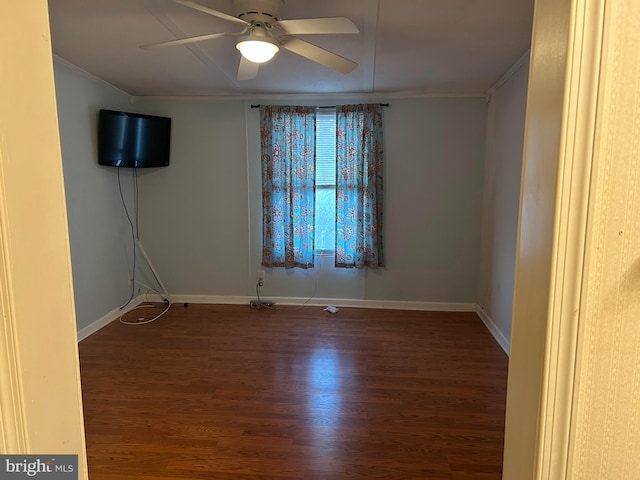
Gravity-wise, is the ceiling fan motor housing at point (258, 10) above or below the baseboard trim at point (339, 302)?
above

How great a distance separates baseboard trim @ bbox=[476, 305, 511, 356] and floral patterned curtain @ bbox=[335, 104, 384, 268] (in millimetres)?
1077

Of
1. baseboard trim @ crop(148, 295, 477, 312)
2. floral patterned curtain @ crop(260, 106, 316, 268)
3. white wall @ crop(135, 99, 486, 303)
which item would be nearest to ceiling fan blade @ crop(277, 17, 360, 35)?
floral patterned curtain @ crop(260, 106, 316, 268)

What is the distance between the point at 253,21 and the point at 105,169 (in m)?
2.36

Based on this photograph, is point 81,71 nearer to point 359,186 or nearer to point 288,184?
point 288,184

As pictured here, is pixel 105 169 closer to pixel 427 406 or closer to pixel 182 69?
pixel 182 69

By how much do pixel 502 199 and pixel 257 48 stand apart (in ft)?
7.75

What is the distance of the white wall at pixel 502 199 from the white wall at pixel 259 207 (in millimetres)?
148

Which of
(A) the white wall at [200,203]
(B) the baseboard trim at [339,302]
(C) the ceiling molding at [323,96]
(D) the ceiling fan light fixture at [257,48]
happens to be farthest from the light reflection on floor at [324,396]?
(C) the ceiling molding at [323,96]

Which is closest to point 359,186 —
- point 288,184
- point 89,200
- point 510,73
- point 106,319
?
point 288,184

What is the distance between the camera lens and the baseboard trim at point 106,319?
10.2 ft

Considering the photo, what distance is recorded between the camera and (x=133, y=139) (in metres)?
3.43

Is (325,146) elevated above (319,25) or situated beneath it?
situated beneath

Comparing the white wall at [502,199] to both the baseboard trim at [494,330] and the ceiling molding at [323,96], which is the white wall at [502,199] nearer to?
the baseboard trim at [494,330]

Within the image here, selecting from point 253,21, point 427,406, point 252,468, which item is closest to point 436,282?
point 427,406
